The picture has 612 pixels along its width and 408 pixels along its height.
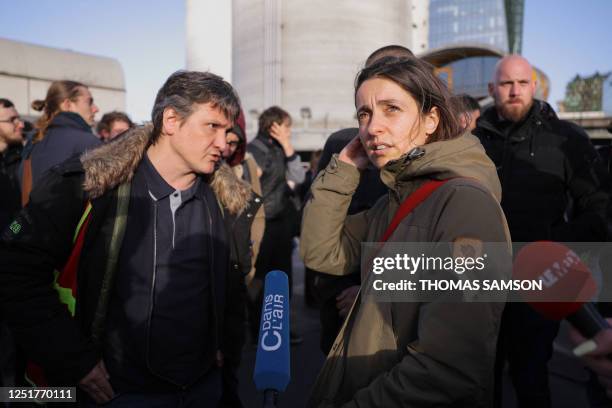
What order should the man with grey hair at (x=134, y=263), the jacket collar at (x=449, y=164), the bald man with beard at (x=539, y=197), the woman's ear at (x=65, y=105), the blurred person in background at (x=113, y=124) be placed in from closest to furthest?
the jacket collar at (x=449, y=164) → the man with grey hair at (x=134, y=263) → the bald man with beard at (x=539, y=197) → the woman's ear at (x=65, y=105) → the blurred person in background at (x=113, y=124)

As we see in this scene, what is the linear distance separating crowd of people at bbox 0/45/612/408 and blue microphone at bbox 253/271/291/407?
0.31m

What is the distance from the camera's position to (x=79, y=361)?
1.79 metres

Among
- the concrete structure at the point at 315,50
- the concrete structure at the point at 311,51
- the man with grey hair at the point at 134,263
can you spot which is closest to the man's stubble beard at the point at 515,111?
the man with grey hair at the point at 134,263

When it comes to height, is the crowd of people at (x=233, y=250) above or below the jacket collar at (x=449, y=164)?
below

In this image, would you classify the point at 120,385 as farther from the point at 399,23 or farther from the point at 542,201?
the point at 399,23

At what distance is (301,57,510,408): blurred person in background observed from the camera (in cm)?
124

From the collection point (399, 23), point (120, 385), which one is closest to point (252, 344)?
point (120, 385)

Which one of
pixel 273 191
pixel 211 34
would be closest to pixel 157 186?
pixel 273 191

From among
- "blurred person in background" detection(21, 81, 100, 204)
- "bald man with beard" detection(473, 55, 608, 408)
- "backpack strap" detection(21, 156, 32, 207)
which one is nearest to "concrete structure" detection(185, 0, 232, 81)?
"blurred person in background" detection(21, 81, 100, 204)

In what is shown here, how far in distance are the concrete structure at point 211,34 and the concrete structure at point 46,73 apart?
83.2ft

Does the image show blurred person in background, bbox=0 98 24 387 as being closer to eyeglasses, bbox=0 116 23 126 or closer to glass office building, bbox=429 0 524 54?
eyeglasses, bbox=0 116 23 126

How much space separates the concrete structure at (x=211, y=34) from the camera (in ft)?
120

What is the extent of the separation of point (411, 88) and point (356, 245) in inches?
29.3

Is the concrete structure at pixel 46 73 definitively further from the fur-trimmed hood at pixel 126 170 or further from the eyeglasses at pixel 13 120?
the fur-trimmed hood at pixel 126 170
